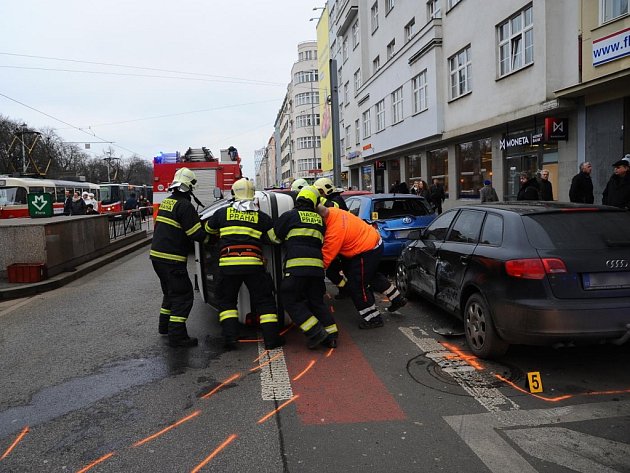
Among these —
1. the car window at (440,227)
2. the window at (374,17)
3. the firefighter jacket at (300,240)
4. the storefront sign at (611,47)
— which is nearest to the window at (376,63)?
the window at (374,17)

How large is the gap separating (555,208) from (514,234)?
0.56m

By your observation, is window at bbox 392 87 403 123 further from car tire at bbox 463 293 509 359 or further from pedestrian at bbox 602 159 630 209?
car tire at bbox 463 293 509 359

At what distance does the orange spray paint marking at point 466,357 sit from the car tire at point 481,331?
0.22 ft

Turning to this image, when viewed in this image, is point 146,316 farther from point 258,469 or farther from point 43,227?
point 258,469

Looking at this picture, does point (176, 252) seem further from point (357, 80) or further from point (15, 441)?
point (357, 80)

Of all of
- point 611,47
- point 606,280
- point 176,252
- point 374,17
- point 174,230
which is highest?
point 374,17

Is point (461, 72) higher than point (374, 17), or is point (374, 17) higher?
point (374, 17)

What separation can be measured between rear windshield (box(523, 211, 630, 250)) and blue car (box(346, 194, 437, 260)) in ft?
14.9

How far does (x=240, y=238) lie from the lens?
519 cm

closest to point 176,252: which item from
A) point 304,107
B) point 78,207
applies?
point 78,207

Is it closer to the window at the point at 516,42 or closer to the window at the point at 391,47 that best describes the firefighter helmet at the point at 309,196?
the window at the point at 516,42

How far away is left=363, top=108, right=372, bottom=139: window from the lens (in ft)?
105

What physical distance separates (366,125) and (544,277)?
2980cm

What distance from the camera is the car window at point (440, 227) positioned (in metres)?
6.19
